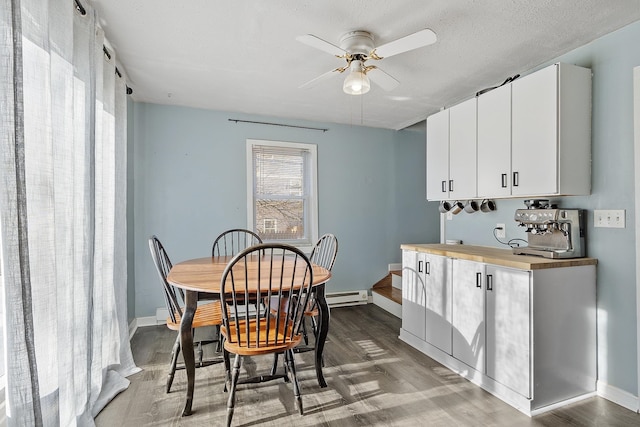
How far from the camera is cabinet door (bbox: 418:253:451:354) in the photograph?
2672 mm

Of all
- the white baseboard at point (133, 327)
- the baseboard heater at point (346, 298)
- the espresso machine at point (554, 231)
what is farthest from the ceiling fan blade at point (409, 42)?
the white baseboard at point (133, 327)

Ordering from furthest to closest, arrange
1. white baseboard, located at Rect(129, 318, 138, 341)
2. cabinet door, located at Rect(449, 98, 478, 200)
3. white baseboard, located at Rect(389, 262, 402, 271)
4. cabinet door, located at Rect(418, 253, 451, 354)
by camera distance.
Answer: white baseboard, located at Rect(389, 262, 402, 271) < white baseboard, located at Rect(129, 318, 138, 341) < cabinet door, located at Rect(449, 98, 478, 200) < cabinet door, located at Rect(418, 253, 451, 354)

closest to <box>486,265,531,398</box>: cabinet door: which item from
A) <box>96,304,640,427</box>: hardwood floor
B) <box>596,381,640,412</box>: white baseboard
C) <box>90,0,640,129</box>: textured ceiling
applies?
<box>96,304,640,427</box>: hardwood floor

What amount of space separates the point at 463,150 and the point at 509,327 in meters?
1.49

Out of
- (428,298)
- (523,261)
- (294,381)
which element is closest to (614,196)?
(523,261)

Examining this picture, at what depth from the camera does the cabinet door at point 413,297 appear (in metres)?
2.97

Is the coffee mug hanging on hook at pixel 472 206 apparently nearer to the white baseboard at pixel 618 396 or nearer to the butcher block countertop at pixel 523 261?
the butcher block countertop at pixel 523 261

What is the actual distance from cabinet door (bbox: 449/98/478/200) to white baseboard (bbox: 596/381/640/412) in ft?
5.08

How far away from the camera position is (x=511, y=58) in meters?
2.59

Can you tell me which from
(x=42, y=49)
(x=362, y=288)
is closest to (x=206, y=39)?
(x=42, y=49)

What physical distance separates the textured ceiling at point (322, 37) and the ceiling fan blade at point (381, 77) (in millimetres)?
214

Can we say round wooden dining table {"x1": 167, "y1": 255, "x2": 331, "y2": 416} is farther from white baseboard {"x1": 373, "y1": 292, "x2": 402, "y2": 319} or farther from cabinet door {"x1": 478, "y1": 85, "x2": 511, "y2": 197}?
white baseboard {"x1": 373, "y1": 292, "x2": 402, "y2": 319}

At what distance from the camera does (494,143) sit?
8.54 feet

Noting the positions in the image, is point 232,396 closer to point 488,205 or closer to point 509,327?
point 509,327
